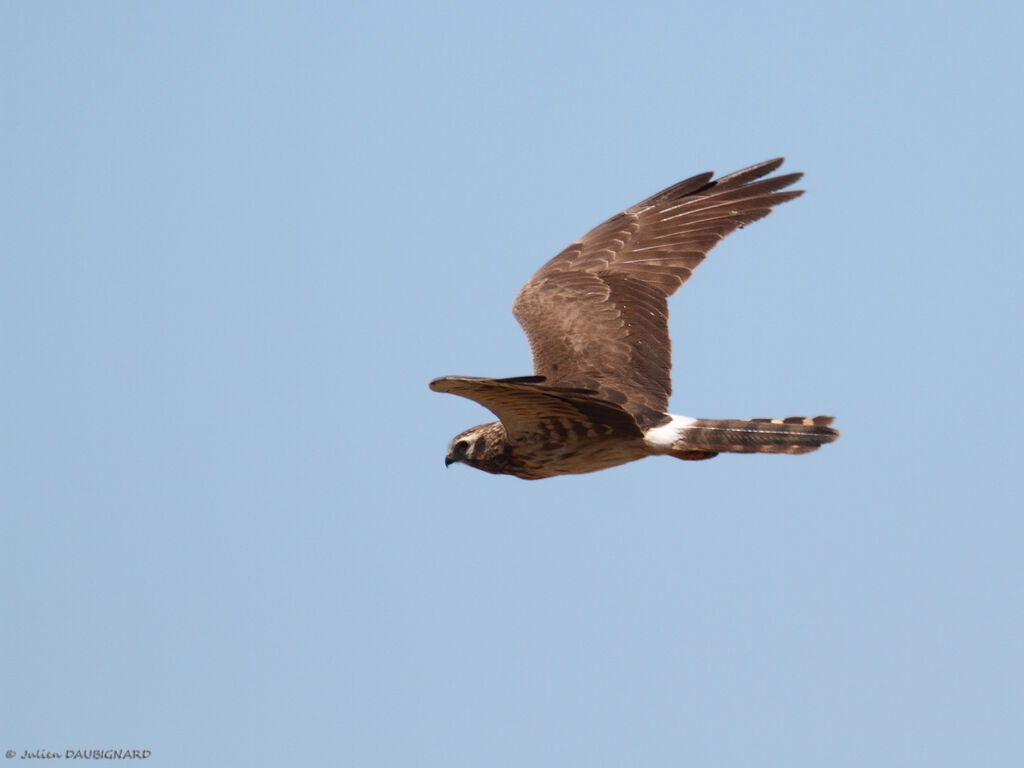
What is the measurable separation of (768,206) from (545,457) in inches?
163

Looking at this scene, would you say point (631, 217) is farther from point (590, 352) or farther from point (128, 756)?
point (128, 756)

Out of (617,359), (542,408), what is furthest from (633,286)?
(542,408)

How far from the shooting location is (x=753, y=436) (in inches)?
401

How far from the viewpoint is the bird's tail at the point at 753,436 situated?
32.8ft

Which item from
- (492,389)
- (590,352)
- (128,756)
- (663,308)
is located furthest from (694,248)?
(128,756)

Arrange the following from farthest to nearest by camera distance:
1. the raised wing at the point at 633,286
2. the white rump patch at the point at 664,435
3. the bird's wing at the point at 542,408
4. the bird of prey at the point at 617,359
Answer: the raised wing at the point at 633,286 < the white rump patch at the point at 664,435 < the bird of prey at the point at 617,359 < the bird's wing at the point at 542,408

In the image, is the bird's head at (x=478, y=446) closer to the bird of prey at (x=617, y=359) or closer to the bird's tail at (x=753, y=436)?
the bird of prey at (x=617, y=359)

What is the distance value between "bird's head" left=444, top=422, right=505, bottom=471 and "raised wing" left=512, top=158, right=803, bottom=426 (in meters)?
0.89

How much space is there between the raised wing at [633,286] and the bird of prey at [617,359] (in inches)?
0.5

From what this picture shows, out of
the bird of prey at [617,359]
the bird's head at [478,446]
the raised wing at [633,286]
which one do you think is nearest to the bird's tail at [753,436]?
the bird of prey at [617,359]

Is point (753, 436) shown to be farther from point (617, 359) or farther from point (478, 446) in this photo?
point (478, 446)

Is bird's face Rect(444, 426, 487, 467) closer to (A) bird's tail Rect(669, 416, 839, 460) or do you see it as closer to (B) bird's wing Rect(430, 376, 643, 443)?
(B) bird's wing Rect(430, 376, 643, 443)

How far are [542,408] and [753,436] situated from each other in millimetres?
1686

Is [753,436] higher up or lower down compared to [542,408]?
lower down
